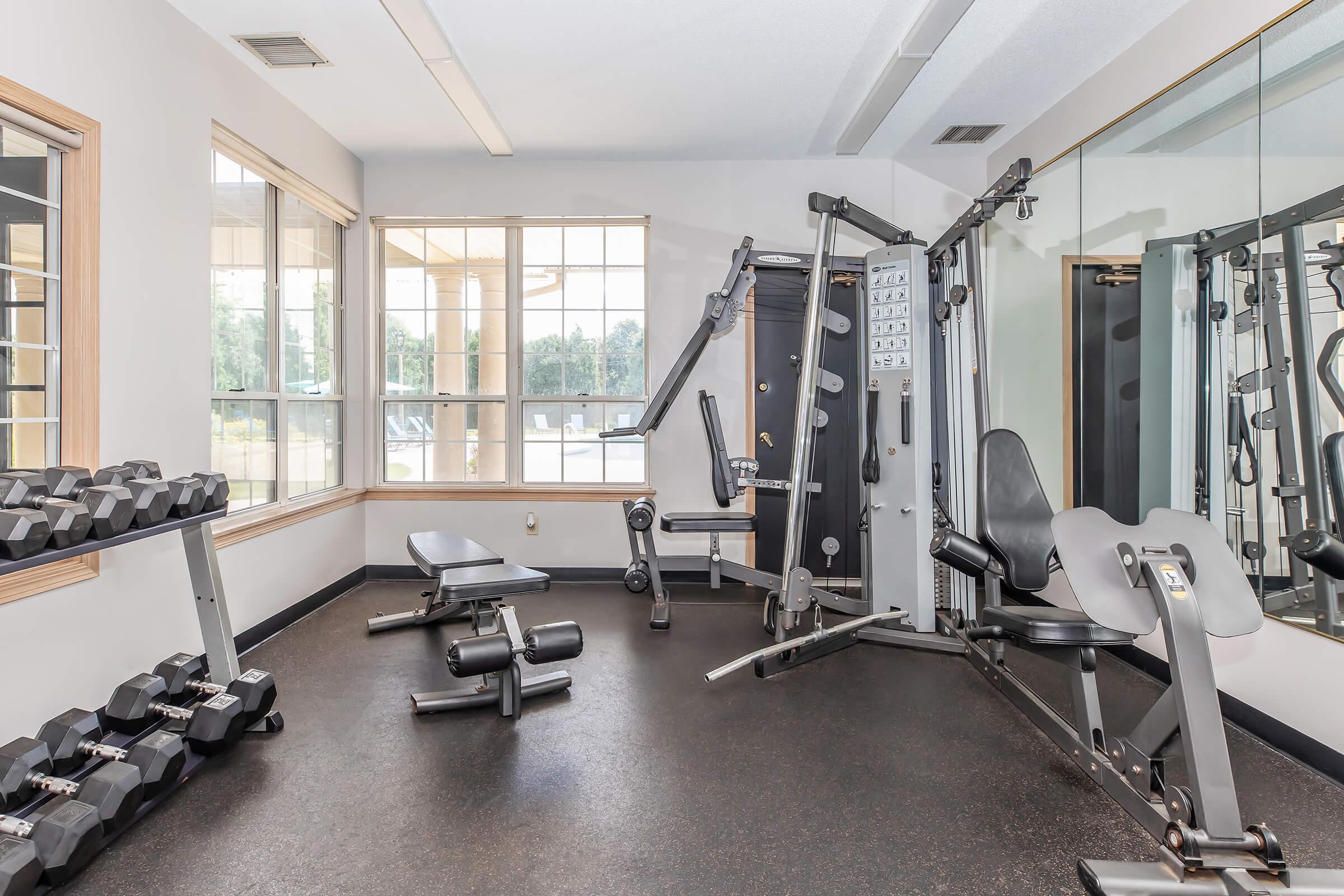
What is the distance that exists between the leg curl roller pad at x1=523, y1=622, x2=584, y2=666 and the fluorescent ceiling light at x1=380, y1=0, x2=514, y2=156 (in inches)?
93.8

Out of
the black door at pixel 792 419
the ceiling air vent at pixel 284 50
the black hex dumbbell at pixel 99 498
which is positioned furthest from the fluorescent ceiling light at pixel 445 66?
the black hex dumbbell at pixel 99 498

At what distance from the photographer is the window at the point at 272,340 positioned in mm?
3066

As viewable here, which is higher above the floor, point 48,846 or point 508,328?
point 508,328

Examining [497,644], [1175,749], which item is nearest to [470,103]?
[497,644]

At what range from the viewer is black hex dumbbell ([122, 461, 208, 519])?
201 cm

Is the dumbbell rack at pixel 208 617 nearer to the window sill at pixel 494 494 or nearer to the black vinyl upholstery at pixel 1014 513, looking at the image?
the window sill at pixel 494 494

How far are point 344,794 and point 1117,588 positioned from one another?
2.21m

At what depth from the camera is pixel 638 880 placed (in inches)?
62.1

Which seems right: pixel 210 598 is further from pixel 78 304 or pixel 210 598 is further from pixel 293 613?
pixel 293 613

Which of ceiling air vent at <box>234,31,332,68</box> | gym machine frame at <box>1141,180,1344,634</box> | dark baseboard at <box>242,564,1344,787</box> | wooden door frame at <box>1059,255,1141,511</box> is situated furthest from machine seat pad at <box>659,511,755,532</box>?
ceiling air vent at <box>234,31,332,68</box>

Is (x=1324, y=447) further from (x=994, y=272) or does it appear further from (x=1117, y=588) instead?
(x=994, y=272)

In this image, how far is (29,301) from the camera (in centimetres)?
214

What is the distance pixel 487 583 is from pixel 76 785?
1.18 metres

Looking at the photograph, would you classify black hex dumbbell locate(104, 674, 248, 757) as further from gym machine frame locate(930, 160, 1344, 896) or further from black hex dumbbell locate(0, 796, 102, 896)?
gym machine frame locate(930, 160, 1344, 896)
